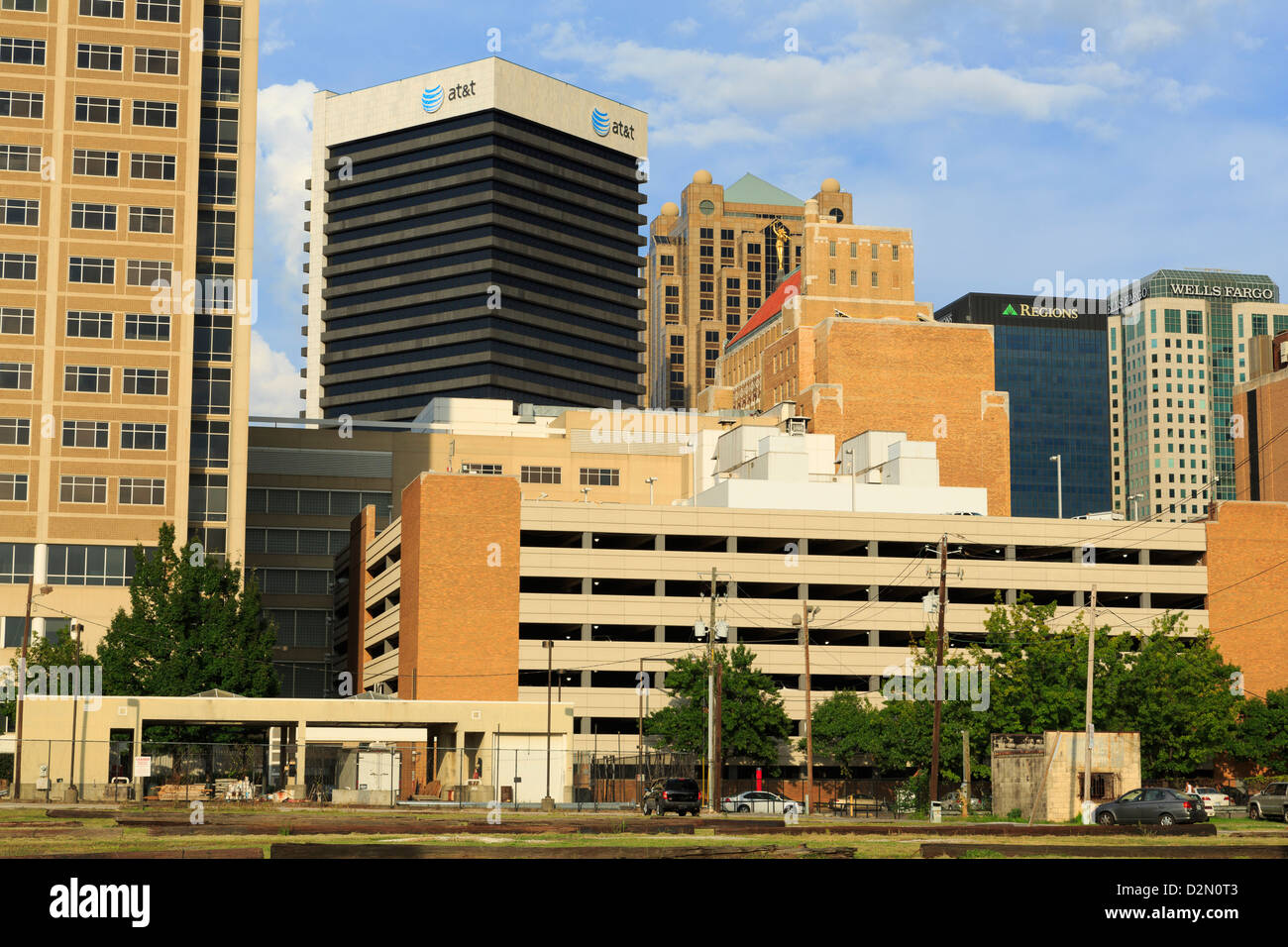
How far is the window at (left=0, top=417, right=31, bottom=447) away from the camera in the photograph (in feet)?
359

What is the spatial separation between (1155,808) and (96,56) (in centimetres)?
9632

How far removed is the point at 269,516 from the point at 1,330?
3574cm

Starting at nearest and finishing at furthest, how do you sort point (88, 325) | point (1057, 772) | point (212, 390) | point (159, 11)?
point (1057, 772)
point (88, 325)
point (159, 11)
point (212, 390)

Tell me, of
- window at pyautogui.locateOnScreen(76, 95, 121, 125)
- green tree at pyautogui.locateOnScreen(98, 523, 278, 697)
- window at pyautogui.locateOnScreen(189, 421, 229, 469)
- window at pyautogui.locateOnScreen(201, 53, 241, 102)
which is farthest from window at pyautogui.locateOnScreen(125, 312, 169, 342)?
window at pyautogui.locateOnScreen(201, 53, 241, 102)

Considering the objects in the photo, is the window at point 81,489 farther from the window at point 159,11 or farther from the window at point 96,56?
the window at point 159,11

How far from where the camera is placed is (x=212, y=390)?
11794cm

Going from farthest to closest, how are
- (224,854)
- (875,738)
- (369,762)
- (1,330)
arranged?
(1,330) < (875,738) < (369,762) < (224,854)

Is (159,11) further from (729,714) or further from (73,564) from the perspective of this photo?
(729,714)

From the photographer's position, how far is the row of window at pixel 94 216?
4456 inches

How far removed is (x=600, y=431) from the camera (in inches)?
6112

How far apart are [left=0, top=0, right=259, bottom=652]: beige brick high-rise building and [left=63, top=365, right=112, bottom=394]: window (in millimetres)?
147

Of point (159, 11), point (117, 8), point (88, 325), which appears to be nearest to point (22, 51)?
point (117, 8)
